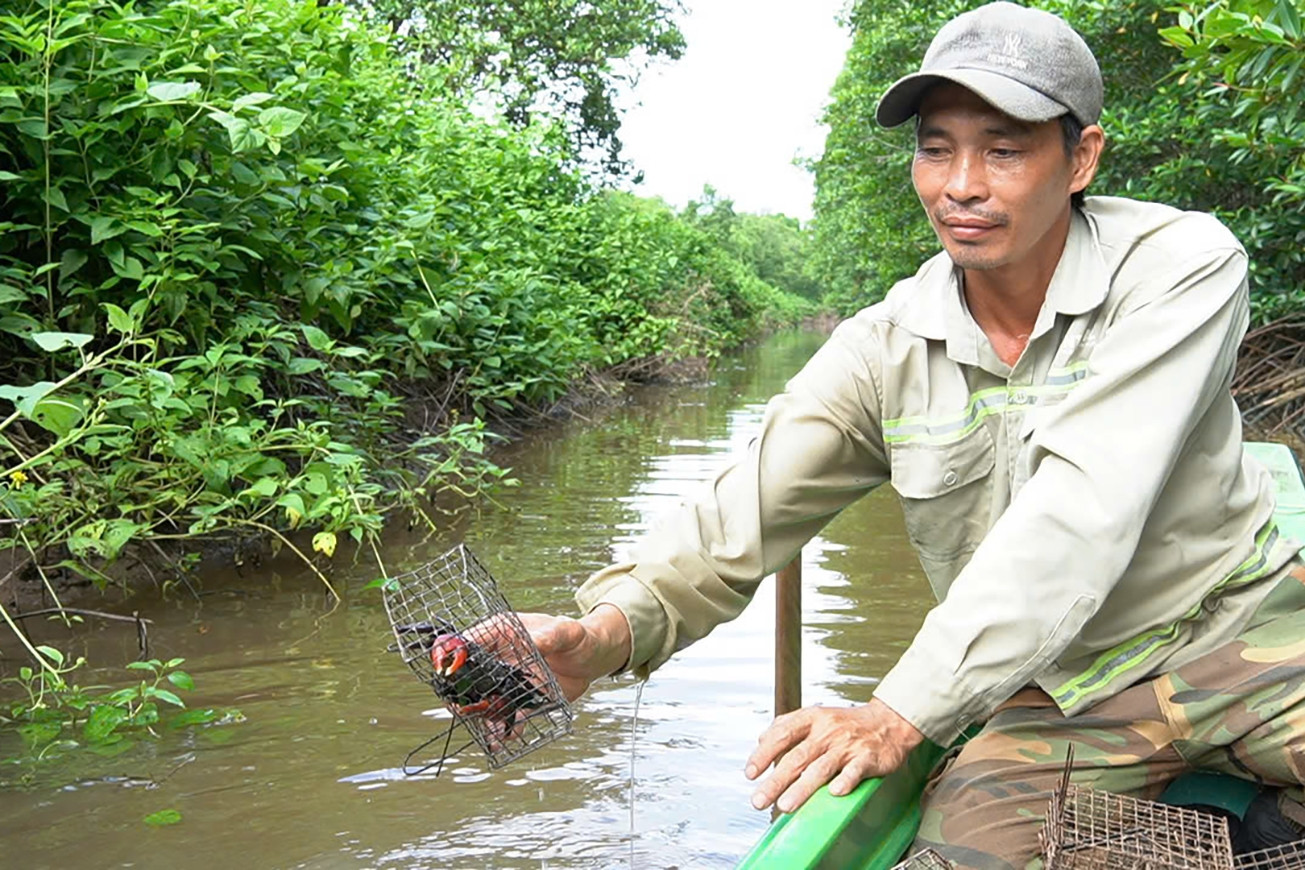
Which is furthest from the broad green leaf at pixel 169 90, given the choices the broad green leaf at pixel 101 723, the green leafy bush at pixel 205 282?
the broad green leaf at pixel 101 723

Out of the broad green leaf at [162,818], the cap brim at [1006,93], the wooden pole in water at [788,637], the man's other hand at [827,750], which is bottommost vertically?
the broad green leaf at [162,818]

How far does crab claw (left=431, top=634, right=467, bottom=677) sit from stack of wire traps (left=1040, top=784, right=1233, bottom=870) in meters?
0.88

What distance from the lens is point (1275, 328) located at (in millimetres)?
10078

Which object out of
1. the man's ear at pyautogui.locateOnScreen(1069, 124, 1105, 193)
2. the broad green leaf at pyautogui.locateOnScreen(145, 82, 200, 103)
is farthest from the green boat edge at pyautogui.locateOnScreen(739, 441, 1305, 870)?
the broad green leaf at pyautogui.locateOnScreen(145, 82, 200, 103)

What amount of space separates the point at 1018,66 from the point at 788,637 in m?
1.51

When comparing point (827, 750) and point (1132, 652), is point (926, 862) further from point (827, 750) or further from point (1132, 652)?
point (1132, 652)

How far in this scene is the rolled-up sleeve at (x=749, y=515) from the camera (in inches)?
96.4

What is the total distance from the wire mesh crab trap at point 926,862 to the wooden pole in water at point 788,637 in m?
1.19

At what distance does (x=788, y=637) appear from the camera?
326cm

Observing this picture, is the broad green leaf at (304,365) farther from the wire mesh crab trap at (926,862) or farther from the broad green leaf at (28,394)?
the wire mesh crab trap at (926,862)

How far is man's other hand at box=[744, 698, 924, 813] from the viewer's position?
6.39 feet

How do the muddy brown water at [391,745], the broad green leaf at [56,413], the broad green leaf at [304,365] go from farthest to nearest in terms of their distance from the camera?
the broad green leaf at [304,365] < the broad green leaf at [56,413] < the muddy brown water at [391,745]

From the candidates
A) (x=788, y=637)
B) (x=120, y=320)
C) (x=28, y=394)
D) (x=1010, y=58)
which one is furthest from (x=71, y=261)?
(x=1010, y=58)

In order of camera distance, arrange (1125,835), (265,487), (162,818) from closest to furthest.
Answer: (1125,835), (162,818), (265,487)
